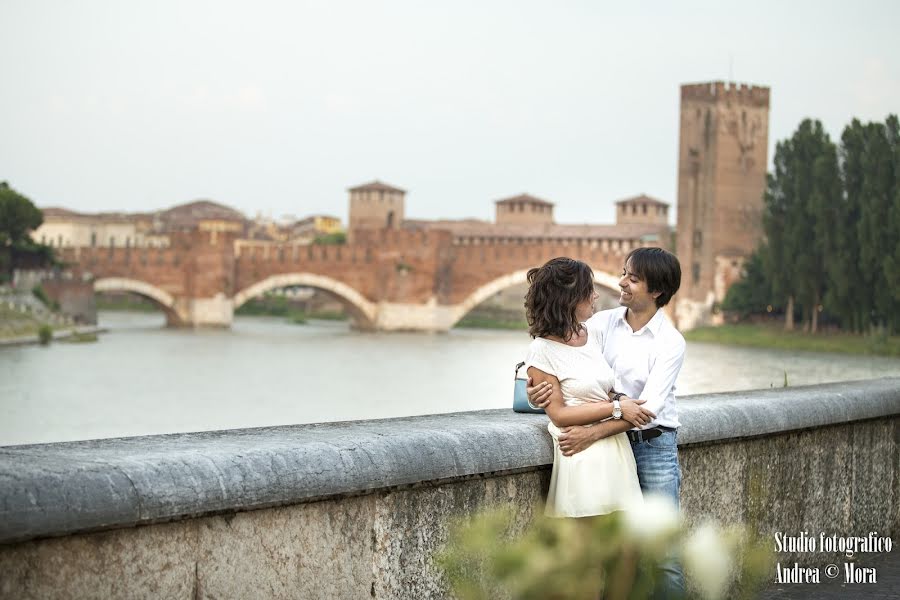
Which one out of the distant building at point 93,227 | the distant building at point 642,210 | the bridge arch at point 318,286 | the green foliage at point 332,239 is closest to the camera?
the bridge arch at point 318,286

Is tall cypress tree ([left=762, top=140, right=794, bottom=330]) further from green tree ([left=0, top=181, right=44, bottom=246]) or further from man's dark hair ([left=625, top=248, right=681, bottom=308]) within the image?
man's dark hair ([left=625, top=248, right=681, bottom=308])

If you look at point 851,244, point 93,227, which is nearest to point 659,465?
point 851,244

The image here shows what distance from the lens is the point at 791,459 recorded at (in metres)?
2.82

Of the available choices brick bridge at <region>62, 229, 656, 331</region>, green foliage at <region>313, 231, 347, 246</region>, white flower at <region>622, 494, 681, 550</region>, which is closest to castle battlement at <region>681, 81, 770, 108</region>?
brick bridge at <region>62, 229, 656, 331</region>

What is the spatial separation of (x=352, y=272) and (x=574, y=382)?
110 feet

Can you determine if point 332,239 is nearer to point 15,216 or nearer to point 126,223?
point 126,223

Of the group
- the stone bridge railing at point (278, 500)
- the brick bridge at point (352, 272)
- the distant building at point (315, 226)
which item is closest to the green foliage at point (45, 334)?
the brick bridge at point (352, 272)

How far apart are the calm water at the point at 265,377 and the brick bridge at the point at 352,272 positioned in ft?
8.51

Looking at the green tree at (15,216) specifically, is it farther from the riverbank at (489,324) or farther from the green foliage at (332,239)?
the green foliage at (332,239)

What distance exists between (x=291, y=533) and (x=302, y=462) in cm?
10

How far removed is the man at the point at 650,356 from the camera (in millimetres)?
2188

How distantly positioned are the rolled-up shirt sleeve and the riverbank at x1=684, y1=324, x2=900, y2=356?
71.5 ft

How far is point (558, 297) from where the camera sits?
2068mm

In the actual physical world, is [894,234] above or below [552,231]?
below
